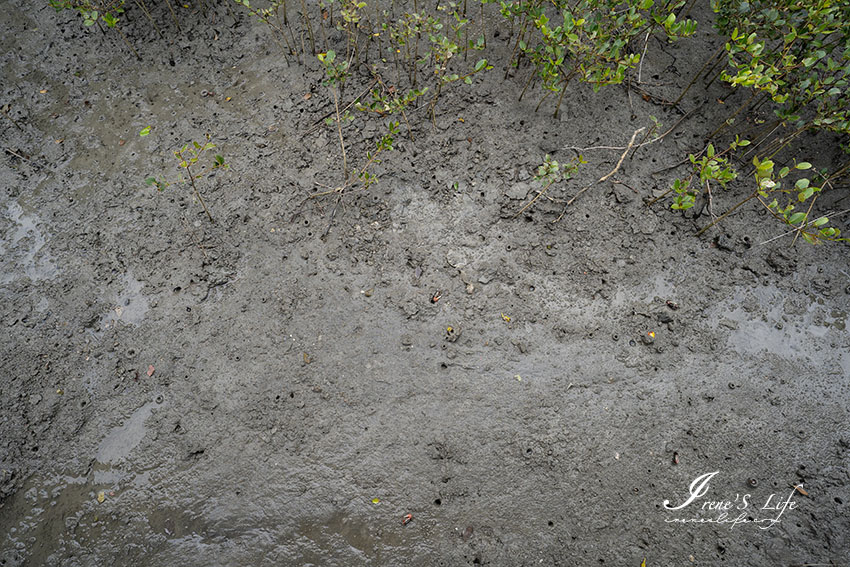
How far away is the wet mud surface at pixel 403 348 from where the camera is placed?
2010 mm

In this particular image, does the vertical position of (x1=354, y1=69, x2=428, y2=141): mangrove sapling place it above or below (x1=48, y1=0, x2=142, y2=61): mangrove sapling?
below

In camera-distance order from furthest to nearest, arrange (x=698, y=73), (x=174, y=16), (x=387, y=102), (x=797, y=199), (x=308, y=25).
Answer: (x=174, y=16), (x=308, y=25), (x=387, y=102), (x=698, y=73), (x=797, y=199)

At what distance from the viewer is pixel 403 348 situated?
230cm

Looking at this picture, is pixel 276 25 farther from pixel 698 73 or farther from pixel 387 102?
pixel 698 73

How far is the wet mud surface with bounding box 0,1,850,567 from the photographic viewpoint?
79.1 inches

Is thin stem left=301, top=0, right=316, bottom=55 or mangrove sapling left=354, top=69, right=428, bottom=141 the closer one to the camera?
mangrove sapling left=354, top=69, right=428, bottom=141

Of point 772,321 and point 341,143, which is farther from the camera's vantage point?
point 341,143

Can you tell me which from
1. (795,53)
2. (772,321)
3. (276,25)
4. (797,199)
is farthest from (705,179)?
(276,25)

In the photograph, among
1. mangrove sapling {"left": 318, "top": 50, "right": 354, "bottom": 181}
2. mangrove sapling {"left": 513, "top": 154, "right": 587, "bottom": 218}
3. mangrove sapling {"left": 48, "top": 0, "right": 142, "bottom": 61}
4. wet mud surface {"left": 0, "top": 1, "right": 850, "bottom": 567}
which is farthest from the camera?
mangrove sapling {"left": 48, "top": 0, "right": 142, "bottom": 61}

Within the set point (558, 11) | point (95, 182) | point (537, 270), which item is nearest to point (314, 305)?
point (537, 270)

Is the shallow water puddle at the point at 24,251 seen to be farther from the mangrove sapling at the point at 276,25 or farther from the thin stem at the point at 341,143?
the mangrove sapling at the point at 276,25

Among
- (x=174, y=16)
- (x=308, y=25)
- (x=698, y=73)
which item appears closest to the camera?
(x=698, y=73)

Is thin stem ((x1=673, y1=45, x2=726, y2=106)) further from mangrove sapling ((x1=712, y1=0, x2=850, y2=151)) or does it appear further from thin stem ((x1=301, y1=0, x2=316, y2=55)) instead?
thin stem ((x1=301, y1=0, x2=316, y2=55))

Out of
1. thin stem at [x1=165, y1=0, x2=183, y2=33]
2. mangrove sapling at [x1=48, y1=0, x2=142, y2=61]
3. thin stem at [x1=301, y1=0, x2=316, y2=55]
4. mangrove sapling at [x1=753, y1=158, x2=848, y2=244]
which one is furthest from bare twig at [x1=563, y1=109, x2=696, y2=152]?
mangrove sapling at [x1=48, y1=0, x2=142, y2=61]
